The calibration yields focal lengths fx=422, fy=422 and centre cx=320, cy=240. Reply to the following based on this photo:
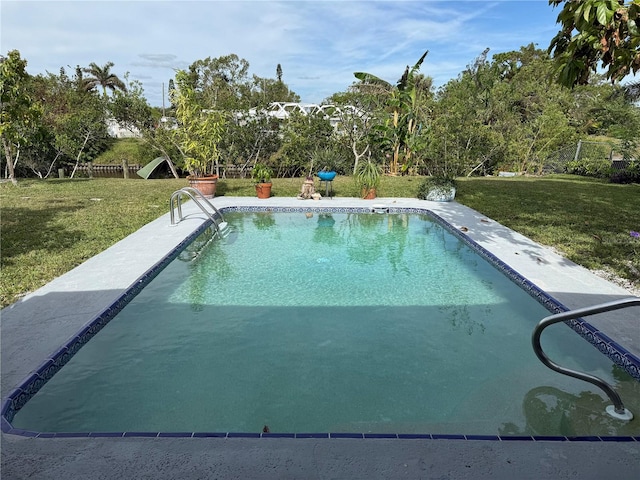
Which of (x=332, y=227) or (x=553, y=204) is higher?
(x=553, y=204)

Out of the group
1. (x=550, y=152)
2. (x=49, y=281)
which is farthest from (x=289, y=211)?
(x=550, y=152)

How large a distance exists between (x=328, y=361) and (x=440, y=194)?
8551 millimetres

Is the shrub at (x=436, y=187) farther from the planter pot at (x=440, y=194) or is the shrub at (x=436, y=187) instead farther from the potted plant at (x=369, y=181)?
the potted plant at (x=369, y=181)

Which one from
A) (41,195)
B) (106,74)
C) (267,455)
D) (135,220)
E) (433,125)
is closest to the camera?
(267,455)

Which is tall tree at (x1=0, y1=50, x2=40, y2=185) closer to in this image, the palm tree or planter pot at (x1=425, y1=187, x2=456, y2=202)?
planter pot at (x1=425, y1=187, x2=456, y2=202)

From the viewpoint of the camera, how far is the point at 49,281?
16.5ft

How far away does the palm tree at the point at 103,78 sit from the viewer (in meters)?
42.8

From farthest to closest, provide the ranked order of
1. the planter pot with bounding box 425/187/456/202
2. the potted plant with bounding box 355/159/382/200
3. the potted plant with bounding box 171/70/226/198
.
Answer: the planter pot with bounding box 425/187/456/202 < the potted plant with bounding box 355/159/382/200 < the potted plant with bounding box 171/70/226/198

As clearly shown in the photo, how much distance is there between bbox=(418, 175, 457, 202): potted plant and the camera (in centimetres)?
1152

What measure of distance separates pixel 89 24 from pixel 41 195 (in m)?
4.64

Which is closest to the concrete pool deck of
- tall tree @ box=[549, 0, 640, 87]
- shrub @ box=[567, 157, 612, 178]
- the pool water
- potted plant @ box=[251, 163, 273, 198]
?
the pool water

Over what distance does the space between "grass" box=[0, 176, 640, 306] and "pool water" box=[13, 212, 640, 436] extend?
149 centimetres

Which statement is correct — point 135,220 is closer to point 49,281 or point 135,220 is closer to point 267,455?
point 49,281

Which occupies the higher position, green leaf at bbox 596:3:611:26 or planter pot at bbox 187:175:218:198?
green leaf at bbox 596:3:611:26
